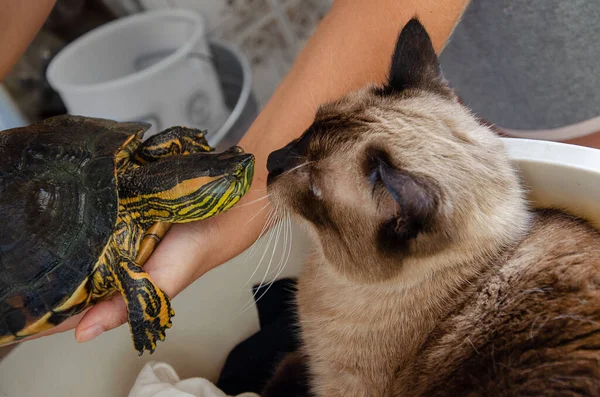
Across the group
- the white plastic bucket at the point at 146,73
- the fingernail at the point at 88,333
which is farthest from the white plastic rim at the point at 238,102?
the fingernail at the point at 88,333

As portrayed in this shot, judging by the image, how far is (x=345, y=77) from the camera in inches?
48.9

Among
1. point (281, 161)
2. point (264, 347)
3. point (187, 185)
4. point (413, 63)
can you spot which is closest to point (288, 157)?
point (281, 161)

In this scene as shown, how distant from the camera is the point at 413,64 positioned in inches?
37.0

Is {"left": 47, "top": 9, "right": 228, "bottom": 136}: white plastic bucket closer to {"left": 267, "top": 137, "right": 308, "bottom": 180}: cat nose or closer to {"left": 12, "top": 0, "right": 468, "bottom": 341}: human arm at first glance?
{"left": 12, "top": 0, "right": 468, "bottom": 341}: human arm

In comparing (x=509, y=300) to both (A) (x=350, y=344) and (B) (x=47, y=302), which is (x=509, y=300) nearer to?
(A) (x=350, y=344)

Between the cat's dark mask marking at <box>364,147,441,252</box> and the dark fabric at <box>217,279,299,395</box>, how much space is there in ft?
1.99

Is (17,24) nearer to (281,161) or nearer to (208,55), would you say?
(208,55)

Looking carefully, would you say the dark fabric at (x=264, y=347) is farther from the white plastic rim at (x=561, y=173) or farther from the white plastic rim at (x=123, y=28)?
the white plastic rim at (x=123, y=28)

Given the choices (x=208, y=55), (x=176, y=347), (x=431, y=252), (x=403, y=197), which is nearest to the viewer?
(x=403, y=197)

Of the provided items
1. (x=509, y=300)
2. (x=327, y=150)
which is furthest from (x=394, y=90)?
(x=509, y=300)

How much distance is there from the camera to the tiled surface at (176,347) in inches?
43.7

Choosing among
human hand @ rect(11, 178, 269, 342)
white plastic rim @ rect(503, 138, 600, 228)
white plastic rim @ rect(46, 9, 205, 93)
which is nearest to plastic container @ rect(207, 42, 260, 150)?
white plastic rim @ rect(46, 9, 205, 93)

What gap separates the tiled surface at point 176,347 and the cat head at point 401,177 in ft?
0.90

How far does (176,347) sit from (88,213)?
0.54 m
